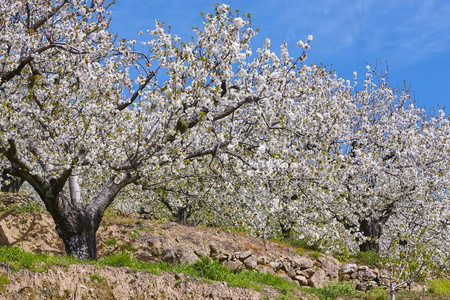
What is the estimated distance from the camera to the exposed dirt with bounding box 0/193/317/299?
9859 mm

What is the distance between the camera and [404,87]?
2738 centimetres

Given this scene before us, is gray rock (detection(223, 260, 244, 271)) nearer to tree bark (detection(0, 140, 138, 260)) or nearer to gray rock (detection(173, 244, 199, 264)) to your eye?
gray rock (detection(173, 244, 199, 264))

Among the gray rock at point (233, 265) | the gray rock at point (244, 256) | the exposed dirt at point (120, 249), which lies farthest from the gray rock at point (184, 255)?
the gray rock at point (244, 256)

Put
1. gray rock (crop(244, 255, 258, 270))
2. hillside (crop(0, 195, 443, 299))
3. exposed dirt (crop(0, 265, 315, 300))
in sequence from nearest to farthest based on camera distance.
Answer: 1. exposed dirt (crop(0, 265, 315, 300))
2. hillside (crop(0, 195, 443, 299))
3. gray rock (crop(244, 255, 258, 270))

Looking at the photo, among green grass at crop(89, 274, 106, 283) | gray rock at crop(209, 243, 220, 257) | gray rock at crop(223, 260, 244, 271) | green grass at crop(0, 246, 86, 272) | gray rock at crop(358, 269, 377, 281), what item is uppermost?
gray rock at crop(209, 243, 220, 257)

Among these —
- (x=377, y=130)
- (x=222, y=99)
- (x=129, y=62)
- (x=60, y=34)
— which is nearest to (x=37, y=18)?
(x=60, y=34)

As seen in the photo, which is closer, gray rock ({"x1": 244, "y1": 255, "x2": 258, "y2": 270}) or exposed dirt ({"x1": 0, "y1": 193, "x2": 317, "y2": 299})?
exposed dirt ({"x1": 0, "y1": 193, "x2": 317, "y2": 299})

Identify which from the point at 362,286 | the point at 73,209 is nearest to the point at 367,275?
the point at 362,286

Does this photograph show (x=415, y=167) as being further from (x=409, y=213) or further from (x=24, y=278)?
(x=24, y=278)

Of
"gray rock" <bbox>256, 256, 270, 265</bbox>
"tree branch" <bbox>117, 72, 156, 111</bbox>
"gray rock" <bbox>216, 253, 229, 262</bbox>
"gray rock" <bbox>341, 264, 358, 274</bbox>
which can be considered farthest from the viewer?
"gray rock" <bbox>341, 264, 358, 274</bbox>

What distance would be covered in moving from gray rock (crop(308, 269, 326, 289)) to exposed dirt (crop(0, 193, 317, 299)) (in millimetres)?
1921

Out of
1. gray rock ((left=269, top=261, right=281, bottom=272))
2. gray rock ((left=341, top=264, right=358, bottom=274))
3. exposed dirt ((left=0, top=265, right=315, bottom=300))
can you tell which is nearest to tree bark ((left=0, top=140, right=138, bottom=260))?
exposed dirt ((left=0, top=265, right=315, bottom=300))

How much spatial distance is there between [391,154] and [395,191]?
8.24ft

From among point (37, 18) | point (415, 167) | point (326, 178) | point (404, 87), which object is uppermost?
point (404, 87)
